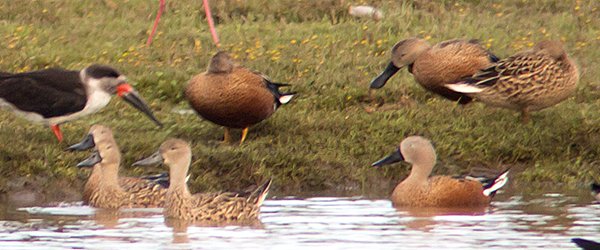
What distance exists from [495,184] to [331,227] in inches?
68.6

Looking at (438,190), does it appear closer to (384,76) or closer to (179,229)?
(179,229)

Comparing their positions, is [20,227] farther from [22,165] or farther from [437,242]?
[437,242]

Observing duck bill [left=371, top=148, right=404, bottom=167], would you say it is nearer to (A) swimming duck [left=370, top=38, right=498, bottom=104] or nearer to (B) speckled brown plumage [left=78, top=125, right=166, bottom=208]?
(B) speckled brown plumage [left=78, top=125, right=166, bottom=208]

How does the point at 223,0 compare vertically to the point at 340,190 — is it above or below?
above

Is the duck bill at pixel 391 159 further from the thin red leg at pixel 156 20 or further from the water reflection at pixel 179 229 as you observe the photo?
the thin red leg at pixel 156 20

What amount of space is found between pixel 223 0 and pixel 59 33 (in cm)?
279

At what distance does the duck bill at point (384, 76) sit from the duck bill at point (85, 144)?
3.14 m

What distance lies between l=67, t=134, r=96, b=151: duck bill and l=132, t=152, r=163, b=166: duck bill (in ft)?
1.65

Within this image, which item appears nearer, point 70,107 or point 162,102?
point 70,107

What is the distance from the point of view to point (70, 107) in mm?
12781

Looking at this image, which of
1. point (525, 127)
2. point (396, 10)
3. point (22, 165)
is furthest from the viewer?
point (396, 10)

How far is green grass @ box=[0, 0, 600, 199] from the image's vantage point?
1279 centimetres

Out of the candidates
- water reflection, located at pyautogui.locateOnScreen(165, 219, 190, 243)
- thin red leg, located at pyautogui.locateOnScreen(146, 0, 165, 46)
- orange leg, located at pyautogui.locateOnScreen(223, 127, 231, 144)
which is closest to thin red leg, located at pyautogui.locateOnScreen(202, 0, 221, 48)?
thin red leg, located at pyautogui.locateOnScreen(146, 0, 165, 46)

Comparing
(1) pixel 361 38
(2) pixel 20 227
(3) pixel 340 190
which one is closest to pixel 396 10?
(1) pixel 361 38
